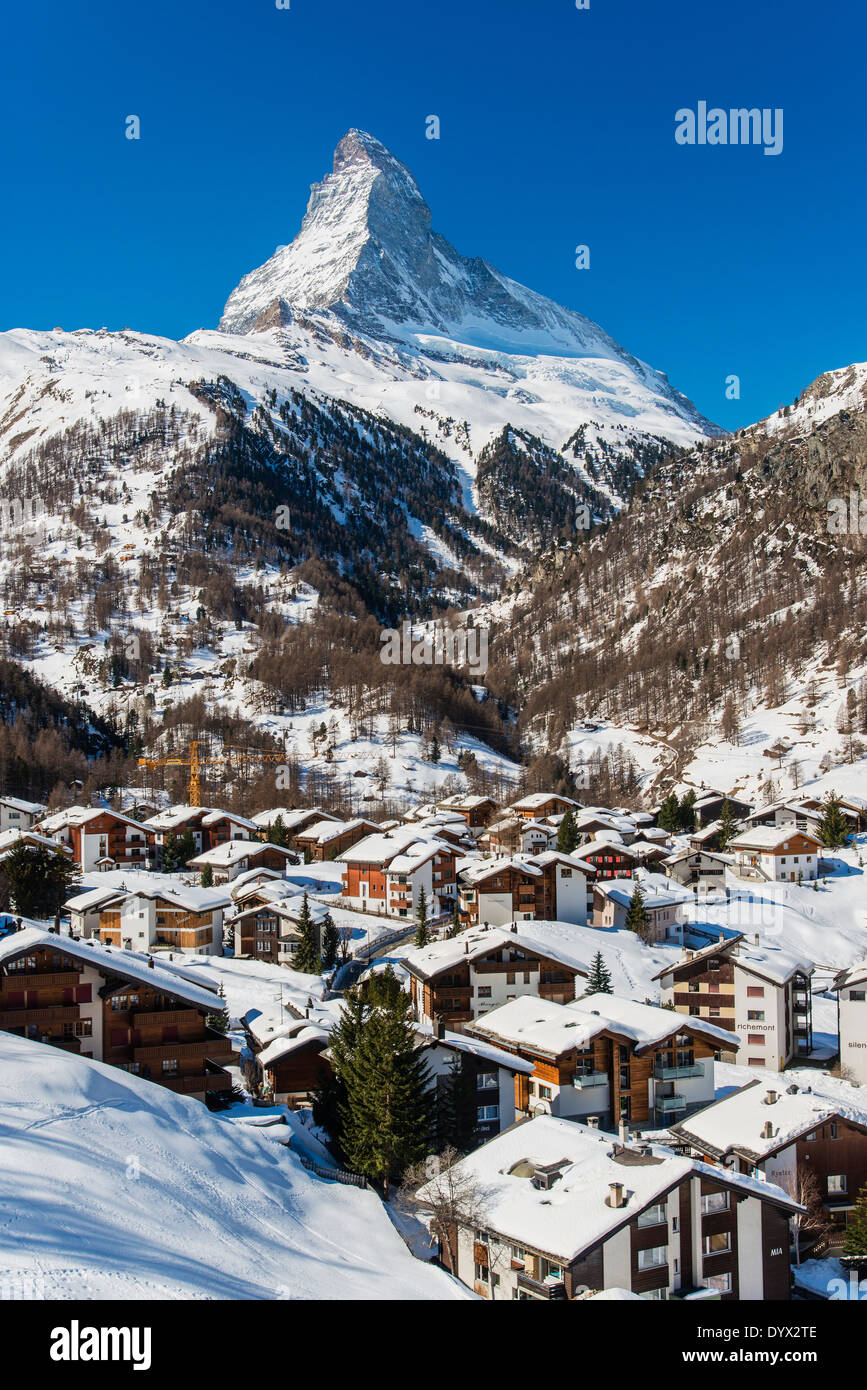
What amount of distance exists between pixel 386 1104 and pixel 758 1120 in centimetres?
1129

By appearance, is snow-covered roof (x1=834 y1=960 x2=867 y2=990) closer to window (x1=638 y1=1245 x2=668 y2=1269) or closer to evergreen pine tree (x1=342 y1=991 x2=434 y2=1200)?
evergreen pine tree (x1=342 y1=991 x2=434 y2=1200)

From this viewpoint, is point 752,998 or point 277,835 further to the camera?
point 277,835

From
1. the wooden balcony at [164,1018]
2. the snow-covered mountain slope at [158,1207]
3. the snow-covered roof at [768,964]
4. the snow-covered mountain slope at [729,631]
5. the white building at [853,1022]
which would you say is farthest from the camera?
the snow-covered mountain slope at [729,631]

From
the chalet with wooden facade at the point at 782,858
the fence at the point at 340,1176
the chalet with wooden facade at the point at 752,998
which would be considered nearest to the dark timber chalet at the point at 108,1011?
the fence at the point at 340,1176

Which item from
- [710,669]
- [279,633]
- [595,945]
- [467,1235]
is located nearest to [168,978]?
[467,1235]

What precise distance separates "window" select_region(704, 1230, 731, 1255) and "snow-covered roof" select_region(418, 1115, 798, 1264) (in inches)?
39.6

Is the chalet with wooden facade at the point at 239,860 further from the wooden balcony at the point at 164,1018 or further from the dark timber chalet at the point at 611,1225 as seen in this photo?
the dark timber chalet at the point at 611,1225

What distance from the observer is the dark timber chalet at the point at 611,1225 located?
1900 cm

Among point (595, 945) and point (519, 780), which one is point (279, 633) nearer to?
point (519, 780)

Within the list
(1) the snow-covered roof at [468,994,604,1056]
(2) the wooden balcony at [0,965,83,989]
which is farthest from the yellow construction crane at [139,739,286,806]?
(2) the wooden balcony at [0,965,83,989]

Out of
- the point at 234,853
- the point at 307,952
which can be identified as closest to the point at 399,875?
the point at 307,952

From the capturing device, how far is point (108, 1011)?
90.7ft

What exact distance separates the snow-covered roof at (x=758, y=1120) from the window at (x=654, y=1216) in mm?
7375

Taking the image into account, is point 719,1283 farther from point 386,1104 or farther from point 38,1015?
point 38,1015
